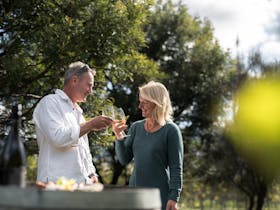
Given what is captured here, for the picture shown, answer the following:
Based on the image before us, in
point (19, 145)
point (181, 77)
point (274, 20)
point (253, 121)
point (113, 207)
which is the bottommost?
point (113, 207)

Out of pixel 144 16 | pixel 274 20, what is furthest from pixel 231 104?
pixel 144 16

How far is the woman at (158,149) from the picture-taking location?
3803 mm

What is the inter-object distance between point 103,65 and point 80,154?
5.73 m

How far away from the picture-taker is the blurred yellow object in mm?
17297

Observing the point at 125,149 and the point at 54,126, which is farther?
the point at 125,149

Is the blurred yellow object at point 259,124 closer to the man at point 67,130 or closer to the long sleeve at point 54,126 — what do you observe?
the man at point 67,130

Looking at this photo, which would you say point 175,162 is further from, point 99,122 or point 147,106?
point 99,122

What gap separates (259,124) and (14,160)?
51.6 feet

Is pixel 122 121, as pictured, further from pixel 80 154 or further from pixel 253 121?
pixel 253 121

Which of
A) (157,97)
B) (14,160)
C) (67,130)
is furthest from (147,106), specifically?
(14,160)

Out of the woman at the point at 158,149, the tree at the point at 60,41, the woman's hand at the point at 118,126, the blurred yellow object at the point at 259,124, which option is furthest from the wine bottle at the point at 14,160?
the blurred yellow object at the point at 259,124

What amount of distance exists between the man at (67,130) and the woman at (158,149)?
0.49 meters

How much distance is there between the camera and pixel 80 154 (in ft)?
11.0

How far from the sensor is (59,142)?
120 inches
